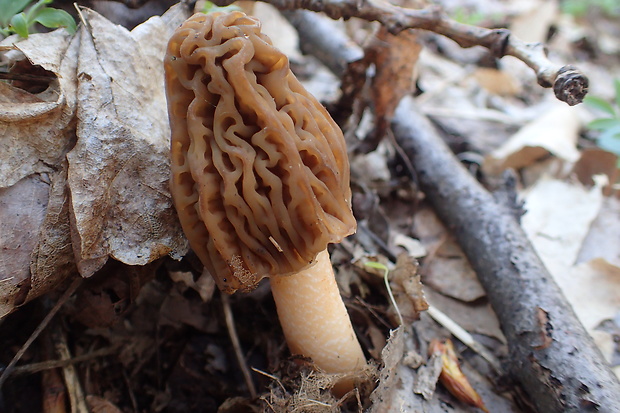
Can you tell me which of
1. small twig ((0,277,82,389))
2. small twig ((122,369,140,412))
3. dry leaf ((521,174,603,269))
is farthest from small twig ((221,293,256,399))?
dry leaf ((521,174,603,269))

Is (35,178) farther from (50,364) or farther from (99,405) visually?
(99,405)

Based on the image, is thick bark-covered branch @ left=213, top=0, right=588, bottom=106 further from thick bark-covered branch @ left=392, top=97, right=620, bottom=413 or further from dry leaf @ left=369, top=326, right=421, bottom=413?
dry leaf @ left=369, top=326, right=421, bottom=413

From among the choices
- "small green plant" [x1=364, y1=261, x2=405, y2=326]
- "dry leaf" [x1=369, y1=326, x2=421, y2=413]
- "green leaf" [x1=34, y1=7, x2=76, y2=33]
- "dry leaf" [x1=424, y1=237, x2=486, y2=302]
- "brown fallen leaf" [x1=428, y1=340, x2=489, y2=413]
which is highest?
"green leaf" [x1=34, y1=7, x2=76, y2=33]

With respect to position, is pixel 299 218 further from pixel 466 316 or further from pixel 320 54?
pixel 320 54

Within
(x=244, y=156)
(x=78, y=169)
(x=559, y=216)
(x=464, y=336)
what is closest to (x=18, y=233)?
(x=78, y=169)

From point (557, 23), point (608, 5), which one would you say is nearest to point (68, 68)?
point (557, 23)
